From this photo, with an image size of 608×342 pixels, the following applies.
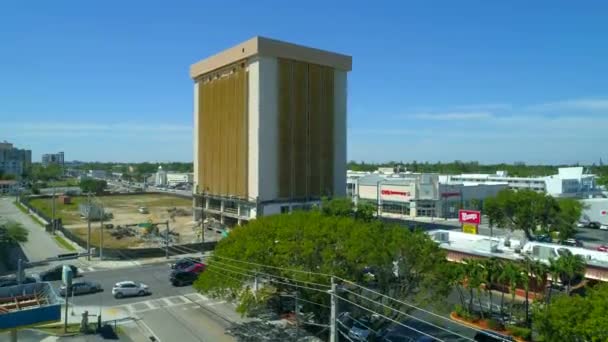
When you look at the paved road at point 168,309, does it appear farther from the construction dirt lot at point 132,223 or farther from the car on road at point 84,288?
the construction dirt lot at point 132,223

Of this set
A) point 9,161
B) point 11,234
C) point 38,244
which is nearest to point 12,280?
point 11,234

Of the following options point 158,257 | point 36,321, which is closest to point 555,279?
point 36,321

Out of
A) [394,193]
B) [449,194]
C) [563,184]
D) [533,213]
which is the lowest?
[533,213]

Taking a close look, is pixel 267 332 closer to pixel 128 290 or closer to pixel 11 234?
pixel 128 290

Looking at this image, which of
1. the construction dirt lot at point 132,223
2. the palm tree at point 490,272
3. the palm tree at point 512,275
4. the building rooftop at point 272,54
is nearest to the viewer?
the palm tree at point 512,275

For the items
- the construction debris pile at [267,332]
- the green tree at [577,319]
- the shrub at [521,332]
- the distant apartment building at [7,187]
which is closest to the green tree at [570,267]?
the shrub at [521,332]

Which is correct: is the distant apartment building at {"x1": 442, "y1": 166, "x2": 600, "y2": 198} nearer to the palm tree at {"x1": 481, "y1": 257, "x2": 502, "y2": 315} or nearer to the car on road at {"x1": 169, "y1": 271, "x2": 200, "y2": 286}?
the palm tree at {"x1": 481, "y1": 257, "x2": 502, "y2": 315}
